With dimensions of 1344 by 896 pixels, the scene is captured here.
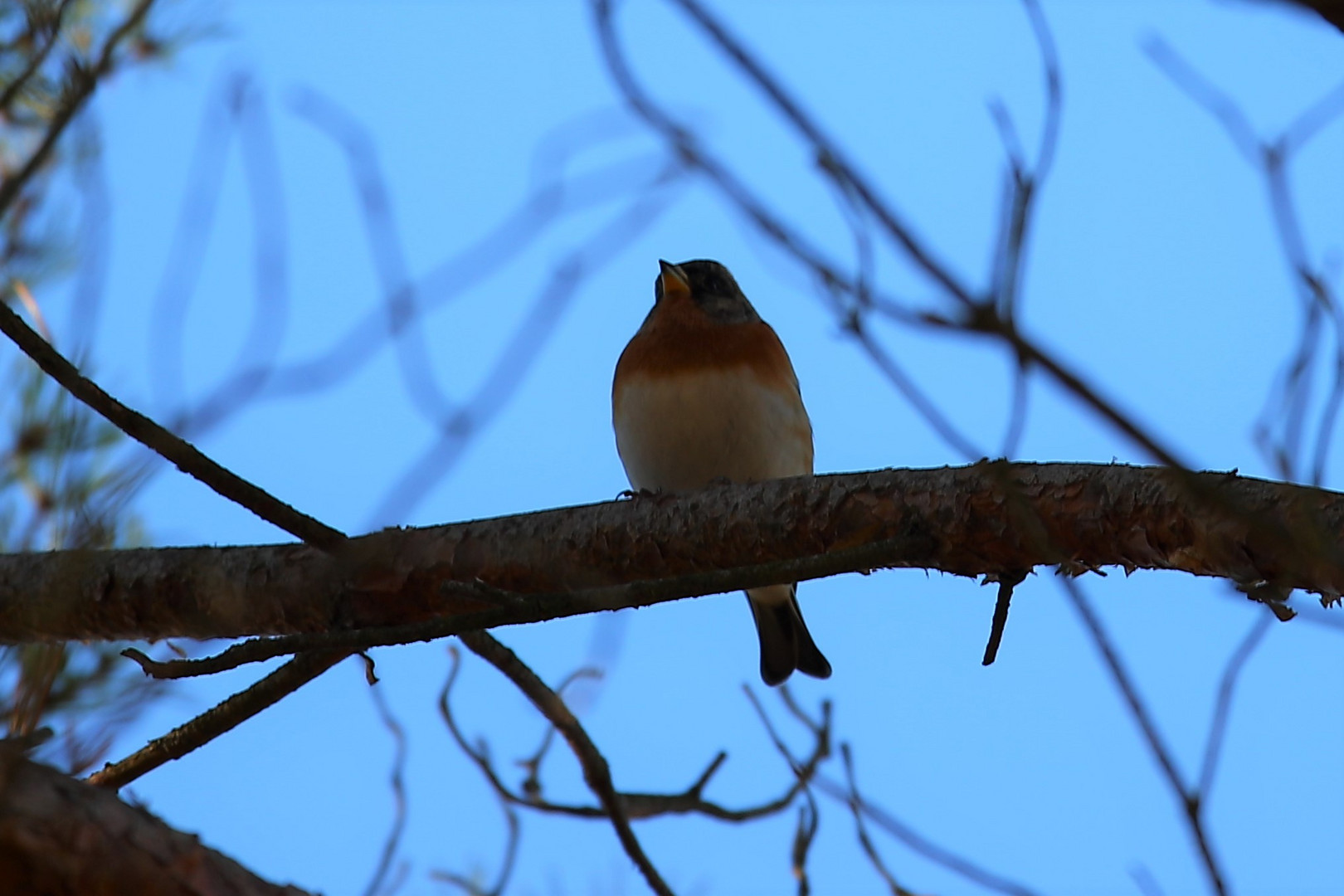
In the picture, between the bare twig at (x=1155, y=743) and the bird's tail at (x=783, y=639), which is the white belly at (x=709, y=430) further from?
the bare twig at (x=1155, y=743)

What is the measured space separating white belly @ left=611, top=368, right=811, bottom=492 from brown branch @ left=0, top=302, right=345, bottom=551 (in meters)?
2.62

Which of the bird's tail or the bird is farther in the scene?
the bird's tail

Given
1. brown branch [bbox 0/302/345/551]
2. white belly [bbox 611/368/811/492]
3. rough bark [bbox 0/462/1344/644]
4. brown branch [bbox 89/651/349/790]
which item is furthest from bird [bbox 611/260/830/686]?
brown branch [bbox 0/302/345/551]

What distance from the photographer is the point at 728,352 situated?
5.95 metres

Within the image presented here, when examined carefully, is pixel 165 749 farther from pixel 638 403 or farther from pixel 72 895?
pixel 638 403

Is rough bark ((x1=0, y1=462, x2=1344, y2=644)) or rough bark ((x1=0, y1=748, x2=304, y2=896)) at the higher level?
rough bark ((x1=0, y1=462, x2=1344, y2=644))

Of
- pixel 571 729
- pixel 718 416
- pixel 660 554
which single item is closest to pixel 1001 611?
pixel 660 554

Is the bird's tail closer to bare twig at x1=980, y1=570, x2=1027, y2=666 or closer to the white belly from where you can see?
the white belly

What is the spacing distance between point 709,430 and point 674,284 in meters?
1.08

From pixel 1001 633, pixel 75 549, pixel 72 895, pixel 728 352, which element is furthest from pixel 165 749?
pixel 728 352

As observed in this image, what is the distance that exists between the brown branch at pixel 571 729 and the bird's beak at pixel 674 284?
2431mm

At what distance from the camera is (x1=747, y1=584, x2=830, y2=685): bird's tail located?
630 centimetres

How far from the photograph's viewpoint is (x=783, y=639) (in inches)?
251

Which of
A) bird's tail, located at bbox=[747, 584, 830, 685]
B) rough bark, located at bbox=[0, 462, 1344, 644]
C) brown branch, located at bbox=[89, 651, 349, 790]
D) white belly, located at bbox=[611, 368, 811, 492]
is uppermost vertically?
white belly, located at bbox=[611, 368, 811, 492]
